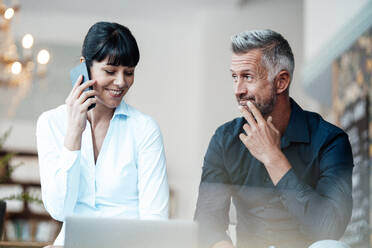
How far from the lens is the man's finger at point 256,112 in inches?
66.8

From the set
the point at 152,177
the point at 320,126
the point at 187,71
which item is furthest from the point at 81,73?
the point at 187,71

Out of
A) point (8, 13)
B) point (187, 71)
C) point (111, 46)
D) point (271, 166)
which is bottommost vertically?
point (271, 166)

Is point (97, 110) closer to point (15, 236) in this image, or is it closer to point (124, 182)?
point (124, 182)

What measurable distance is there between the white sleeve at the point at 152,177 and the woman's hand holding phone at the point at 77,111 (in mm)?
227

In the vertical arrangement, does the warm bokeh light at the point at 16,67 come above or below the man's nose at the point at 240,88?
above

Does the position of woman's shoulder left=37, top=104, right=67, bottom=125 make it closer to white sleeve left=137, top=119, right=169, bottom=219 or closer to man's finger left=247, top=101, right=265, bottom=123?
white sleeve left=137, top=119, right=169, bottom=219

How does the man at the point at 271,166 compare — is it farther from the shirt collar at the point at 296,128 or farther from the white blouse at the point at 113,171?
the white blouse at the point at 113,171

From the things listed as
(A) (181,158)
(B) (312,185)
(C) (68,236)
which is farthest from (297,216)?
(A) (181,158)

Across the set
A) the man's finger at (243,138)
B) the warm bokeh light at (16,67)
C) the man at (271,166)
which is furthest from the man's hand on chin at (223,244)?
the warm bokeh light at (16,67)

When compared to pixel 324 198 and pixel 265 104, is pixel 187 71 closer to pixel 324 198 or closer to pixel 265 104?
pixel 265 104

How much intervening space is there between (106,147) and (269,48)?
23.7 inches

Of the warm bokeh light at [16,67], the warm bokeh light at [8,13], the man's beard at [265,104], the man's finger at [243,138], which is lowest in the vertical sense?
the man's finger at [243,138]

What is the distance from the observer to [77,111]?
1.55m

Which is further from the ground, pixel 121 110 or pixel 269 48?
pixel 269 48
